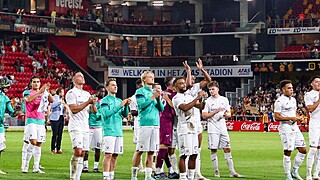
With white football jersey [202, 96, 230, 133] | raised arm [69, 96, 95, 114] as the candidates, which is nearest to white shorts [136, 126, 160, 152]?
raised arm [69, 96, 95, 114]

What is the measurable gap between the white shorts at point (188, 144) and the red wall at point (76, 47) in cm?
5317

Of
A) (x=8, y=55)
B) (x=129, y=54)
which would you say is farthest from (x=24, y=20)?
(x=129, y=54)

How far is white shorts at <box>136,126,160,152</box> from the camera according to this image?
19.2m

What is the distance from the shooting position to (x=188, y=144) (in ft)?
61.2

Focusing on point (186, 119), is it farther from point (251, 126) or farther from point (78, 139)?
point (251, 126)

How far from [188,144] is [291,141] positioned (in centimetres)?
327

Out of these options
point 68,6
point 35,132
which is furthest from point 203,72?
point 68,6

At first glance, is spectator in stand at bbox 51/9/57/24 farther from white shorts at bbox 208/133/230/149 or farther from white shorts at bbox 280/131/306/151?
white shorts at bbox 280/131/306/151

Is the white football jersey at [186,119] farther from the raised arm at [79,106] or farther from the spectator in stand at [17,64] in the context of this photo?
the spectator in stand at [17,64]

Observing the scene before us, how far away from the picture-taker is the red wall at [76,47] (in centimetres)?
7162

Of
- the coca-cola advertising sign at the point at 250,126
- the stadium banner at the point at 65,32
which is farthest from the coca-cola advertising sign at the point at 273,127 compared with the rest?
the stadium banner at the point at 65,32

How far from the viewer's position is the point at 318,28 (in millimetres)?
67562

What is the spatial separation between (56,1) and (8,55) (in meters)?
9.90

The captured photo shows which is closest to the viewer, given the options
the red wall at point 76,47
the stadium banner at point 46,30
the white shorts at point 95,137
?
the white shorts at point 95,137
